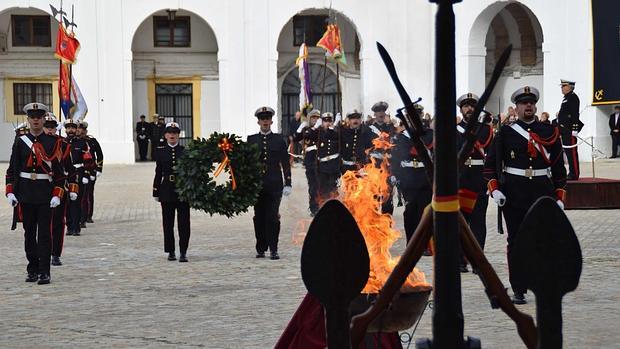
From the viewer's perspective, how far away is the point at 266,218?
1269 cm

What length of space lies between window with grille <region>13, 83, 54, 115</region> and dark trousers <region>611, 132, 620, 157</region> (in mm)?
20725

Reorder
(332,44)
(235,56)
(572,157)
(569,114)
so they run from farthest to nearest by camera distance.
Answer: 1. (235,56)
2. (332,44)
3. (569,114)
4. (572,157)

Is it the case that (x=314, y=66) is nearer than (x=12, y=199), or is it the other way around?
(x=12, y=199)

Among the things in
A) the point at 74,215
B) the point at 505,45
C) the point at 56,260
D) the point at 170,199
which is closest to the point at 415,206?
the point at 170,199

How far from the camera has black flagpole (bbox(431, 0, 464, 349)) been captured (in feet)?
10.5

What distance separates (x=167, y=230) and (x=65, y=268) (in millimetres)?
1317

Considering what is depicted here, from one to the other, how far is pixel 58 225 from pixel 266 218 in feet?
8.21

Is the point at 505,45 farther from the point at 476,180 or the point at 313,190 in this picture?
the point at 476,180

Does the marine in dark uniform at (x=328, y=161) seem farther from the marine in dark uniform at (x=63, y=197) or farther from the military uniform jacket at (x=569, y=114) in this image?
the marine in dark uniform at (x=63, y=197)

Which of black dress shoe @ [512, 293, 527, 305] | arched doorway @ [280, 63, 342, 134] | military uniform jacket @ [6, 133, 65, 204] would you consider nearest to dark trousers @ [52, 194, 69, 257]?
military uniform jacket @ [6, 133, 65, 204]

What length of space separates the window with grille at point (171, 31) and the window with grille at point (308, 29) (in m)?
4.16

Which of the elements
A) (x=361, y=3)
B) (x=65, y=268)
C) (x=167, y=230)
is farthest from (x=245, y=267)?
(x=361, y=3)

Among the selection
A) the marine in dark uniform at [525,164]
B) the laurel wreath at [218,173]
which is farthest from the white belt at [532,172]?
the laurel wreath at [218,173]

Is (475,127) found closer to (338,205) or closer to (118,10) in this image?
(338,205)
